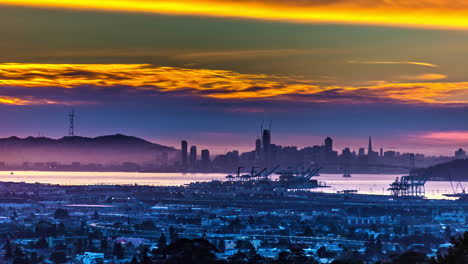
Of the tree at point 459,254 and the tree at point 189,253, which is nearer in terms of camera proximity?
the tree at point 459,254

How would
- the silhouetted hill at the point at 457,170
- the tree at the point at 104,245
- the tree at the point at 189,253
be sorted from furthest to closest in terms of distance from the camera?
the silhouetted hill at the point at 457,170 < the tree at the point at 104,245 < the tree at the point at 189,253

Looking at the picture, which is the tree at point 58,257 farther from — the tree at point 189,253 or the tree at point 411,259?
the tree at point 411,259

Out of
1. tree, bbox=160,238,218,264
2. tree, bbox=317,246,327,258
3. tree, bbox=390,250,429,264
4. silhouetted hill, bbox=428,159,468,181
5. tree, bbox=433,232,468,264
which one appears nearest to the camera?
tree, bbox=433,232,468,264

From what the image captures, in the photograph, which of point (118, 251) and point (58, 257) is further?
point (118, 251)

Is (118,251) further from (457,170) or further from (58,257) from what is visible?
(457,170)

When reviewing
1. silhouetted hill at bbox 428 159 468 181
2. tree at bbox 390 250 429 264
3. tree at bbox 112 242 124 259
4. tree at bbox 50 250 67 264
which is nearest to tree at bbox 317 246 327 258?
tree at bbox 112 242 124 259

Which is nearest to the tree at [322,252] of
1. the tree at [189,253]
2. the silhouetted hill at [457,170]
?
the tree at [189,253]

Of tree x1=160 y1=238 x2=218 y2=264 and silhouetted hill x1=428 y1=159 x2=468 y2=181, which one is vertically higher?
silhouetted hill x1=428 y1=159 x2=468 y2=181

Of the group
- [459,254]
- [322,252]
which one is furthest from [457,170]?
[459,254]

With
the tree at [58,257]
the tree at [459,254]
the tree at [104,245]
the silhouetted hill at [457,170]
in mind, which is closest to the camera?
the tree at [459,254]

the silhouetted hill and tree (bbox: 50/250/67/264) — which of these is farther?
the silhouetted hill

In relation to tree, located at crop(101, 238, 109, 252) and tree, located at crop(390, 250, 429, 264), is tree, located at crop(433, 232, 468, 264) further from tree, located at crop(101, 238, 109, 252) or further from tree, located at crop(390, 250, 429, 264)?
tree, located at crop(101, 238, 109, 252)

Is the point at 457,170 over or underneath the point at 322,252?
over
